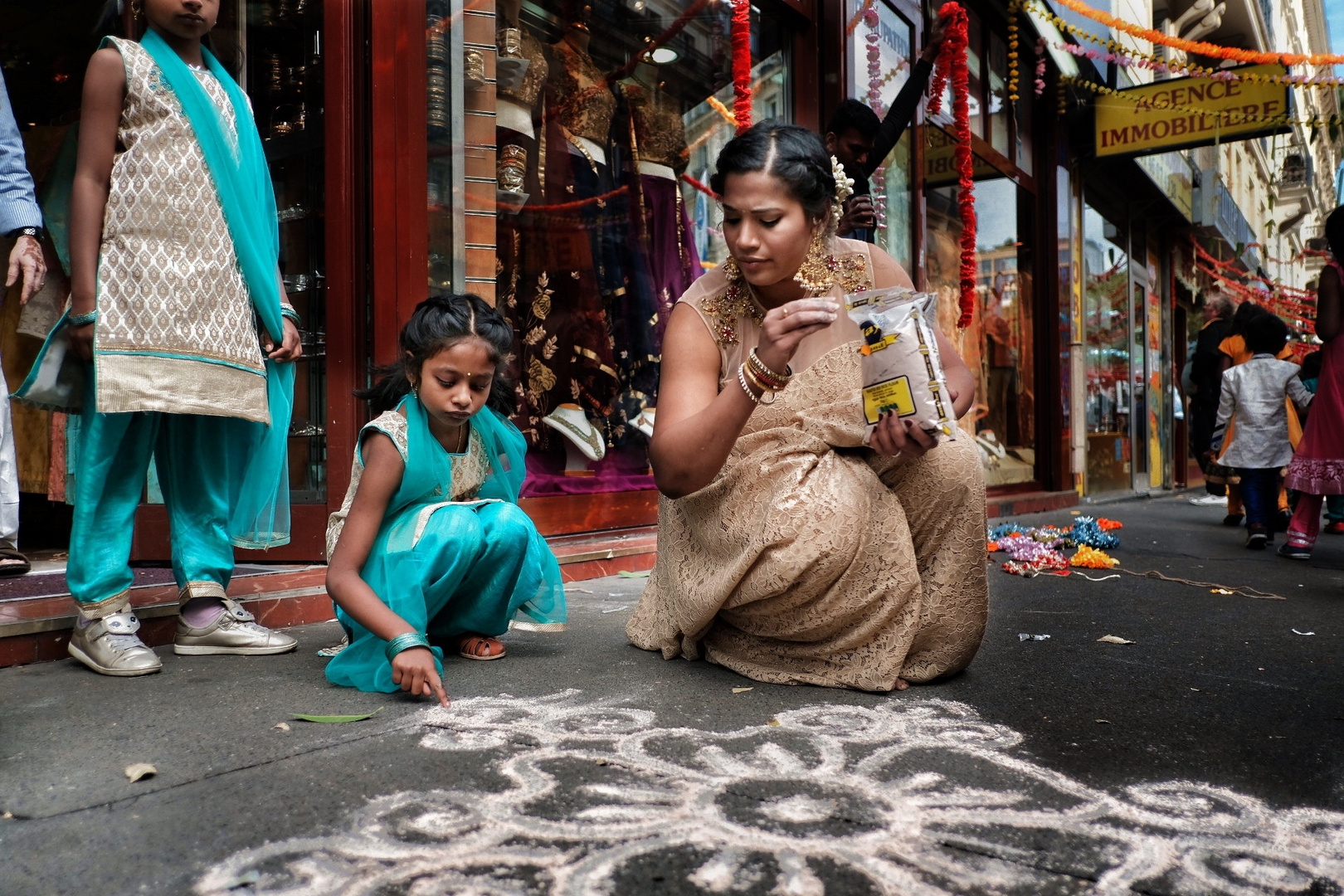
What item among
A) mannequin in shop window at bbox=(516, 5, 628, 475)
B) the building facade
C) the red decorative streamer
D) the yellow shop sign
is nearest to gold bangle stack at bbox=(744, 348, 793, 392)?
the building facade

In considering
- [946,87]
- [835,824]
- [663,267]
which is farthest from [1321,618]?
[946,87]

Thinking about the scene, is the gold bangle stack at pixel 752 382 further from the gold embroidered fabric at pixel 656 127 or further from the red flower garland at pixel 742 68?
the gold embroidered fabric at pixel 656 127

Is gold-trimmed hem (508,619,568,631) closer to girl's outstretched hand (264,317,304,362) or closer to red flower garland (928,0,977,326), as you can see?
girl's outstretched hand (264,317,304,362)

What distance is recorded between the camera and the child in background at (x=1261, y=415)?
557 cm

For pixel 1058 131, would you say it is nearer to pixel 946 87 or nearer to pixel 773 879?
pixel 946 87

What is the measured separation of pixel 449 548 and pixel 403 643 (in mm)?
306

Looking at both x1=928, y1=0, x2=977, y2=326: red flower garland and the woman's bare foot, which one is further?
x1=928, y1=0, x2=977, y2=326: red flower garland

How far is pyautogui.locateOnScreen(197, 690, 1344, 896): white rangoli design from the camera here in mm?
1064

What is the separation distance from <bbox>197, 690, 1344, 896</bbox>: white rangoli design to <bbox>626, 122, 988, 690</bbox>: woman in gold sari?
0.42 metres

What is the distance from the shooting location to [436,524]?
2.11 metres

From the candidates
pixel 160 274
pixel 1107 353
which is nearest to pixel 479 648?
pixel 160 274

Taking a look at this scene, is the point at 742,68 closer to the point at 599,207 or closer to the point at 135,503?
the point at 599,207

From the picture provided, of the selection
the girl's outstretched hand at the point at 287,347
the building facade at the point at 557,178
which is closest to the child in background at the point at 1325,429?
the building facade at the point at 557,178

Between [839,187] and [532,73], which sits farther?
[532,73]
